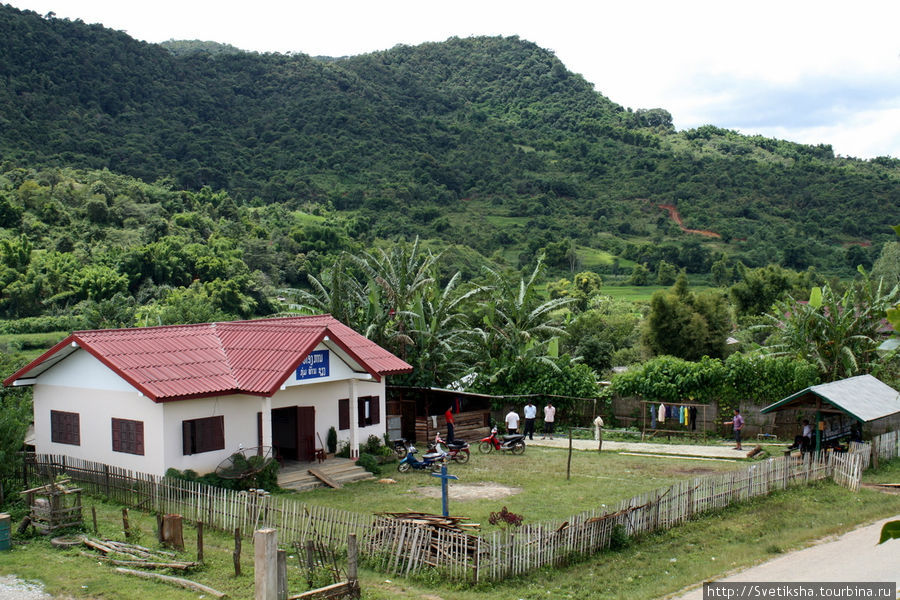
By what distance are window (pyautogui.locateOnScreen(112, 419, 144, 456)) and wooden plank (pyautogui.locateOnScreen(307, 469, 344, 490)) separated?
4.43 metres

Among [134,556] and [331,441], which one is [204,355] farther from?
[134,556]

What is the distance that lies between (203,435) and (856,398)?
18.3 metres

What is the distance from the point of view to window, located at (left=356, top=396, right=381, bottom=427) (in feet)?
85.6

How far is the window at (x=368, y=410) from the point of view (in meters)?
26.1

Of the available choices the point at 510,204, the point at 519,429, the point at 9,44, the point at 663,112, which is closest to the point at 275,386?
the point at 519,429

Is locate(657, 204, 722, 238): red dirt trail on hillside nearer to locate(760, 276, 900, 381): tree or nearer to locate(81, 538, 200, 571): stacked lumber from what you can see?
locate(760, 276, 900, 381): tree

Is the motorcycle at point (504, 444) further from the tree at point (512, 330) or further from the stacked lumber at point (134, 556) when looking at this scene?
the stacked lumber at point (134, 556)

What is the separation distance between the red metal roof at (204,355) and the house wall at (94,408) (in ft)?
1.80

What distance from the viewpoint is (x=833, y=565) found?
14977mm

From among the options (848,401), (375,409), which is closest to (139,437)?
(375,409)

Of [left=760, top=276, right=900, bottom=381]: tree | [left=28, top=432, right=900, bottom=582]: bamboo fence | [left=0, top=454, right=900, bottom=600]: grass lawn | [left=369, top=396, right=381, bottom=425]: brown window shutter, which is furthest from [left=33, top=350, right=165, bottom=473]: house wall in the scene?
[left=760, top=276, right=900, bottom=381]: tree

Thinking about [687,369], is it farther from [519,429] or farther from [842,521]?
[842,521]

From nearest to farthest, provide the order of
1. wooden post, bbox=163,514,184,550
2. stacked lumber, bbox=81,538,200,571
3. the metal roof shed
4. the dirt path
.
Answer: the dirt path
stacked lumber, bbox=81,538,200,571
wooden post, bbox=163,514,184,550
the metal roof shed

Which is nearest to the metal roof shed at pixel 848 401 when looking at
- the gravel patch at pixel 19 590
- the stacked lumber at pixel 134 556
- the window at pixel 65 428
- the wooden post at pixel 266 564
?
the wooden post at pixel 266 564
